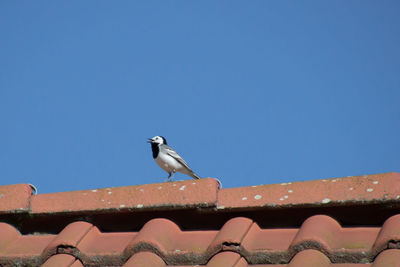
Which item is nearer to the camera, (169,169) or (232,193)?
(232,193)

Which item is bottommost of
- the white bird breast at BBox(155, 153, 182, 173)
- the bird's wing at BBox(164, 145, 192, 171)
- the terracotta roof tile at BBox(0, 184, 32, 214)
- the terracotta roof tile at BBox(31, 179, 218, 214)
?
the terracotta roof tile at BBox(0, 184, 32, 214)

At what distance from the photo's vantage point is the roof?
9.30ft

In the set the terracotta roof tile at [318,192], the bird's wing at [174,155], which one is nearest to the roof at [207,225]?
the terracotta roof tile at [318,192]

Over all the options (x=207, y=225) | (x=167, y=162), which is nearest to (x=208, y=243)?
(x=207, y=225)

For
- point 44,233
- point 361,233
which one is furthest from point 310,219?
point 44,233

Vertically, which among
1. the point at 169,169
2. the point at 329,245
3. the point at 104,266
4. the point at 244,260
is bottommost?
the point at 104,266

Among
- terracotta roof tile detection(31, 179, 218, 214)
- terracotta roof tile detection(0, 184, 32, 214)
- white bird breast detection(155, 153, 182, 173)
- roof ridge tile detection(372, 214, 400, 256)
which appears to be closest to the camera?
roof ridge tile detection(372, 214, 400, 256)

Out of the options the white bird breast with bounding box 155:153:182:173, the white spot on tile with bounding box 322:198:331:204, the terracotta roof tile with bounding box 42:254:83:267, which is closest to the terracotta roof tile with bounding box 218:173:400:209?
the white spot on tile with bounding box 322:198:331:204

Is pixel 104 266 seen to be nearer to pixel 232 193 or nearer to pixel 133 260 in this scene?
pixel 133 260

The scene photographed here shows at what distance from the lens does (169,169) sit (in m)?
10.3

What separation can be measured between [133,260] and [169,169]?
7352 mm

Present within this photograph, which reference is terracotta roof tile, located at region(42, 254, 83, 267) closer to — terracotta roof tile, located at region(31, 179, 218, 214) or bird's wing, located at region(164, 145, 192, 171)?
terracotta roof tile, located at region(31, 179, 218, 214)

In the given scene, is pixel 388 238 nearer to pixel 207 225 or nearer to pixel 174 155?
pixel 207 225

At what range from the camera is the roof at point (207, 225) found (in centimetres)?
284
